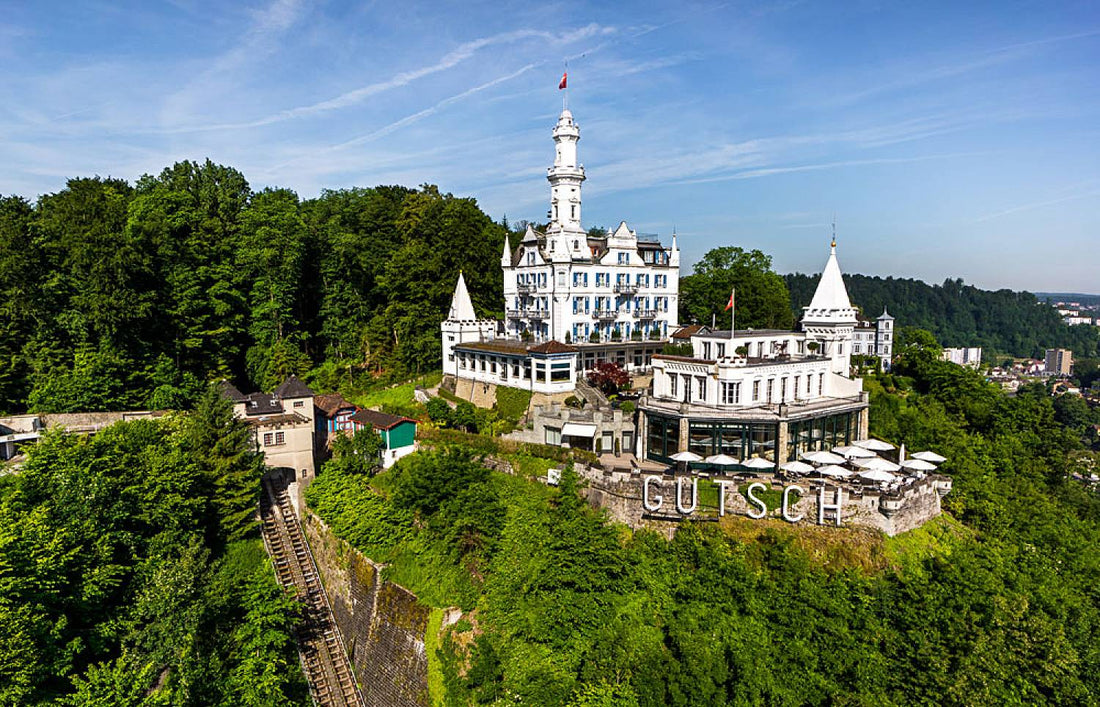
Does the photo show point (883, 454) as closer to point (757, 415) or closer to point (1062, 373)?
point (757, 415)

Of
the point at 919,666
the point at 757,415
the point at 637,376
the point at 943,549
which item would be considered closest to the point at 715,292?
the point at 637,376

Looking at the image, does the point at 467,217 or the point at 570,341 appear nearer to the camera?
the point at 570,341

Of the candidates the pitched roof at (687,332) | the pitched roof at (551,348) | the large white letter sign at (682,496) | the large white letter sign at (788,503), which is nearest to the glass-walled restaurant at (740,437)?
the large white letter sign at (682,496)

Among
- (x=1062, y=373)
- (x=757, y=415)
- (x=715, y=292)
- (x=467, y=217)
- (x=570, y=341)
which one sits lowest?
(x=1062, y=373)

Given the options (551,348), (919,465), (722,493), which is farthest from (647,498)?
(919,465)

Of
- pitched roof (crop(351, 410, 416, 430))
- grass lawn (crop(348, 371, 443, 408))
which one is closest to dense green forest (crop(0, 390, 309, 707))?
pitched roof (crop(351, 410, 416, 430))

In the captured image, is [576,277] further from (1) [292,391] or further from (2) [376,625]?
(2) [376,625]
